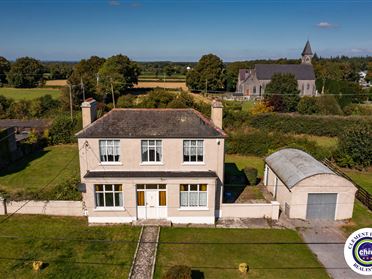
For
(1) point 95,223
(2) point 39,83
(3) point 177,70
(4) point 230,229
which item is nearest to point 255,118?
(4) point 230,229

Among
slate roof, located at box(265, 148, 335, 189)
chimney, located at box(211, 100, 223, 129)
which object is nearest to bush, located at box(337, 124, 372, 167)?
slate roof, located at box(265, 148, 335, 189)

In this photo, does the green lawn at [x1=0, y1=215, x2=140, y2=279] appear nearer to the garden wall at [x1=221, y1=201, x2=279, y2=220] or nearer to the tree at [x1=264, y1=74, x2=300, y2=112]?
the garden wall at [x1=221, y1=201, x2=279, y2=220]

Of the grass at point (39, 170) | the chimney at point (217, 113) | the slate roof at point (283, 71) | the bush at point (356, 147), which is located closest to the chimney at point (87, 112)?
the grass at point (39, 170)

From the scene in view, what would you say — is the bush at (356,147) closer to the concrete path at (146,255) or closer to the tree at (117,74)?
the concrete path at (146,255)

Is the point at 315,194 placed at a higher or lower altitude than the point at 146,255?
higher

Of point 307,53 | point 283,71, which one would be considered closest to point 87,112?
point 283,71

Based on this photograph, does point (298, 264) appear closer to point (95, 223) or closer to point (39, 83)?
point (95, 223)

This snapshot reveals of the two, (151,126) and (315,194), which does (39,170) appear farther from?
(315,194)
